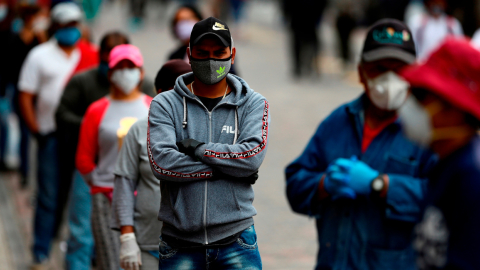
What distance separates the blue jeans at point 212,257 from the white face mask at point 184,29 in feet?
11.8

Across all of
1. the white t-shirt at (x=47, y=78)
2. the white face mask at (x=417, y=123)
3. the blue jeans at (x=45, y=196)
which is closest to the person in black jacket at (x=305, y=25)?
the white t-shirt at (x=47, y=78)

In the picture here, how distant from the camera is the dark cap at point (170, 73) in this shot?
407 cm

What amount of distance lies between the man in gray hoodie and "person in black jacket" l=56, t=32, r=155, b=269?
198cm

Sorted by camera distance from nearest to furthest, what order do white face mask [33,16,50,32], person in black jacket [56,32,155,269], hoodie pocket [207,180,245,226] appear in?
hoodie pocket [207,180,245,226] → person in black jacket [56,32,155,269] → white face mask [33,16,50,32]

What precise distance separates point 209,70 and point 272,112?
10021 millimetres

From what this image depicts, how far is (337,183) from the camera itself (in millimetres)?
3316

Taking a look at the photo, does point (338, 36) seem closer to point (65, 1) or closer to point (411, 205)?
point (65, 1)

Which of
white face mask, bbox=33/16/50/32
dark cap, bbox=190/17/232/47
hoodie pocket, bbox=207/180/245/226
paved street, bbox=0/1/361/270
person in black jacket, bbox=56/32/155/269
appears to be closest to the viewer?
hoodie pocket, bbox=207/180/245/226

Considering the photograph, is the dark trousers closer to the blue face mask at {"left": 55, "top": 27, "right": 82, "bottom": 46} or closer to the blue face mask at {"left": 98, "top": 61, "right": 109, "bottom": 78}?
Answer: the blue face mask at {"left": 55, "top": 27, "right": 82, "bottom": 46}

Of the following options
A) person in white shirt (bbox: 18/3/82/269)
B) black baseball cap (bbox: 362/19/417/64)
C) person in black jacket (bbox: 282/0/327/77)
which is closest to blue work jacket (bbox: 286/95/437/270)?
black baseball cap (bbox: 362/19/417/64)

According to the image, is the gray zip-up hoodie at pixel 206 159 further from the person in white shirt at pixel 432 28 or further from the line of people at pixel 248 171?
the person in white shirt at pixel 432 28

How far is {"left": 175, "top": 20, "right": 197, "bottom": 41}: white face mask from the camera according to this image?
665 cm

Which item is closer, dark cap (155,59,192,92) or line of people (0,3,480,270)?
line of people (0,3,480,270)

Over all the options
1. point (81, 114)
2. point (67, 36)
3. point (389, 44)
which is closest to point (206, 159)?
point (389, 44)
